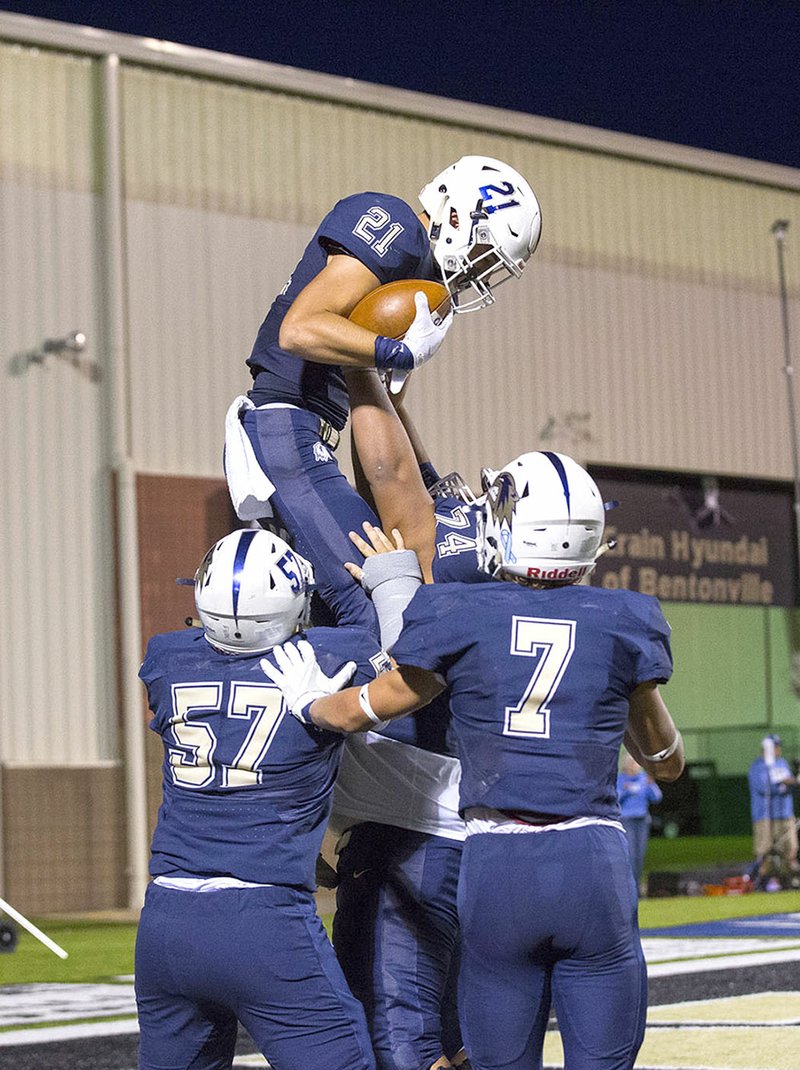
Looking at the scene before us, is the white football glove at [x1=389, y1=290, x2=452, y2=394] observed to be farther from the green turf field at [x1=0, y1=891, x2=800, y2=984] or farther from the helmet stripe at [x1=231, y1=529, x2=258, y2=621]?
the green turf field at [x1=0, y1=891, x2=800, y2=984]

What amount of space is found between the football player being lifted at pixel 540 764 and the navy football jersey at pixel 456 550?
2.80 ft

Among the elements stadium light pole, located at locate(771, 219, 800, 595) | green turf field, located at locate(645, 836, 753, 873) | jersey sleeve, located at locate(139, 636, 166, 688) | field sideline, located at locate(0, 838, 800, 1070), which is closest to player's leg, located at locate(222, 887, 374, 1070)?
jersey sleeve, located at locate(139, 636, 166, 688)

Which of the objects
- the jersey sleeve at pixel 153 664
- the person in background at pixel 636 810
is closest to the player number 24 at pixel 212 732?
the jersey sleeve at pixel 153 664

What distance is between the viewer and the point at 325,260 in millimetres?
5387

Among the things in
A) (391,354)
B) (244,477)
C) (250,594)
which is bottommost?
(250,594)

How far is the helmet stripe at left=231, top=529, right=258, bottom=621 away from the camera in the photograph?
463 centimetres

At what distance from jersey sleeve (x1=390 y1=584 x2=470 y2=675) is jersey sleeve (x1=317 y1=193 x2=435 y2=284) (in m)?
1.21

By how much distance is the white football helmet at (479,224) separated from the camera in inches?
210

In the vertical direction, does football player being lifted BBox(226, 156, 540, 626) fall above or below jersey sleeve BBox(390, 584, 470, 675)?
above

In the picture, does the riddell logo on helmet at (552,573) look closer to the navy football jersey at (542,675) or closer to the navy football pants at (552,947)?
the navy football jersey at (542,675)

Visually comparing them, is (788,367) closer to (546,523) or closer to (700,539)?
(700,539)

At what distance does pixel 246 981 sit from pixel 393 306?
1.96m

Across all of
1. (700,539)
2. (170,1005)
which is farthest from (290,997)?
(700,539)

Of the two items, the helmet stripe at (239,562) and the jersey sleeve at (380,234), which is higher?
the jersey sleeve at (380,234)
